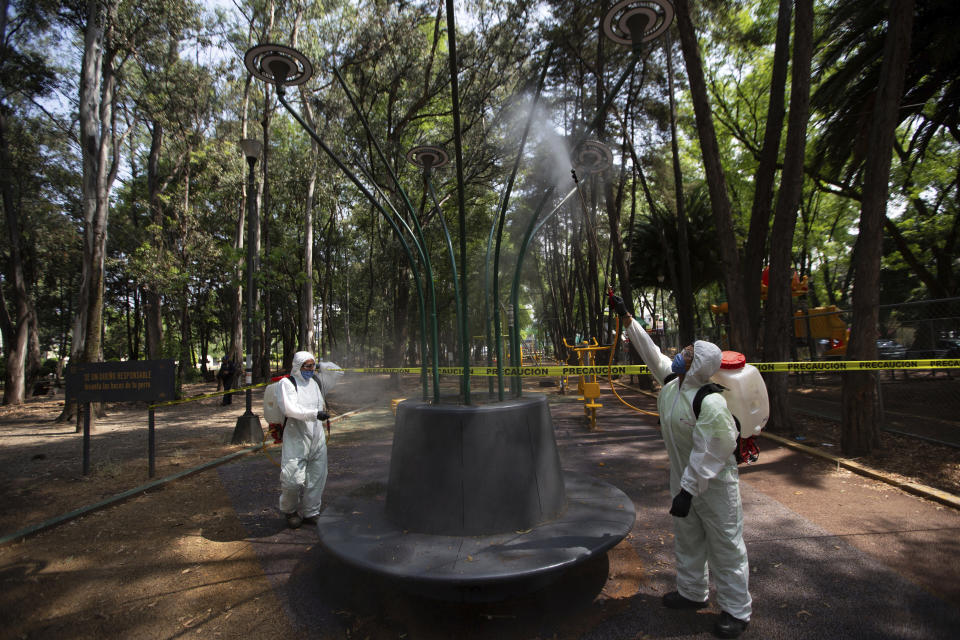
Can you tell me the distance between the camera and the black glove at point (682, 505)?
2.72m

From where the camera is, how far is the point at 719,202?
8.59m

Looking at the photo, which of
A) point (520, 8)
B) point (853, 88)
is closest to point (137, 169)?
point (520, 8)

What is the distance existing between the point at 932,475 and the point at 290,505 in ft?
22.2

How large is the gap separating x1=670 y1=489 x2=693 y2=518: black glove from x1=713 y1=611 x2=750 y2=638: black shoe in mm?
664

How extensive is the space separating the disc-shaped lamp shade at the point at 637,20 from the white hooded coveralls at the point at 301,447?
379 cm

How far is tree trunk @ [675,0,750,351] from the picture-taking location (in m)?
8.57

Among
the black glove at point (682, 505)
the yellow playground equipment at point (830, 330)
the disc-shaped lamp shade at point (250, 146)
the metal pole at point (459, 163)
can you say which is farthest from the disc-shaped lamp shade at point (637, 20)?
the yellow playground equipment at point (830, 330)

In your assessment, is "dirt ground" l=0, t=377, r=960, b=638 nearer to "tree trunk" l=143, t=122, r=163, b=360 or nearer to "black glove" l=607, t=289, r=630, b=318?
"black glove" l=607, t=289, r=630, b=318

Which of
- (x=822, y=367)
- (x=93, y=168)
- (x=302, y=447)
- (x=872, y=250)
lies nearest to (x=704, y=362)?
(x=302, y=447)

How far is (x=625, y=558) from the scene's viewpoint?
3.76 meters

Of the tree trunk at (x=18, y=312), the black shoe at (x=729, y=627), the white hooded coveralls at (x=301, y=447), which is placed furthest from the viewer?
the tree trunk at (x=18, y=312)

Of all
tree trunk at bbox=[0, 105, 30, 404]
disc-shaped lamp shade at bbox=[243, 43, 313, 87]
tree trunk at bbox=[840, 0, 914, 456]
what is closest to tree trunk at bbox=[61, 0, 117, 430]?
tree trunk at bbox=[0, 105, 30, 404]

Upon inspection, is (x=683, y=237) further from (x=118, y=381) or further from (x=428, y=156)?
(x=118, y=381)

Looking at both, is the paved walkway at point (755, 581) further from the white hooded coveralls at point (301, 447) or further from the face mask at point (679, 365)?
the face mask at point (679, 365)
